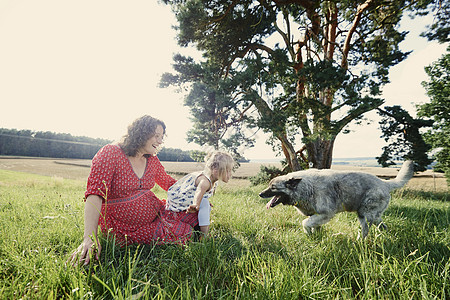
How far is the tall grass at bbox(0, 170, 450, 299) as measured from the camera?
136 cm

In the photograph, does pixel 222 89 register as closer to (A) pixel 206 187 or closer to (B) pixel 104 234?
(A) pixel 206 187

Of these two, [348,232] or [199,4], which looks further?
[199,4]

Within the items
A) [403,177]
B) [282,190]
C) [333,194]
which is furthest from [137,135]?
[403,177]

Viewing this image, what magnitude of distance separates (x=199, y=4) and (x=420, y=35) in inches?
341

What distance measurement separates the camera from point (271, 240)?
2.52 metres

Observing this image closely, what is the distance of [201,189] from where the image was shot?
245 cm

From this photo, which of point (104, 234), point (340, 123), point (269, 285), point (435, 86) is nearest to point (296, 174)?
point (269, 285)

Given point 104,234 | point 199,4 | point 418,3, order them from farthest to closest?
point 199,4
point 418,3
point 104,234

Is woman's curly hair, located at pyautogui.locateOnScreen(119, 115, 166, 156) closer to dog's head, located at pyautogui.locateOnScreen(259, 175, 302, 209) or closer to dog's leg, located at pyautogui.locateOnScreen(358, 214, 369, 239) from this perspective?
dog's head, located at pyautogui.locateOnScreen(259, 175, 302, 209)

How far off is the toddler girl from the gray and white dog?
0.77 meters

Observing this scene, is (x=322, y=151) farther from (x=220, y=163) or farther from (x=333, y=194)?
(x=220, y=163)

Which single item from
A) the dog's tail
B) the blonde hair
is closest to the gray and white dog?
the dog's tail

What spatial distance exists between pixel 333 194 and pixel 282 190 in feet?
2.44

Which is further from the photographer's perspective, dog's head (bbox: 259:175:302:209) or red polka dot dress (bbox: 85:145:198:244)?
dog's head (bbox: 259:175:302:209)
